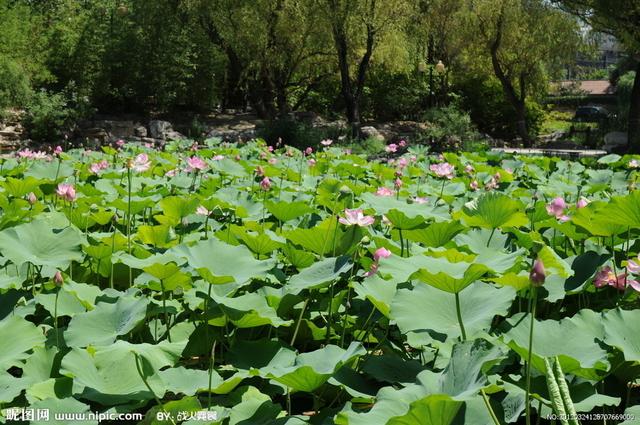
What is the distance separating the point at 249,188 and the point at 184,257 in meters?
1.68

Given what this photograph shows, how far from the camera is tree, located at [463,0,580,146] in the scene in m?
17.1

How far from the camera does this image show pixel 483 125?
71.3 ft

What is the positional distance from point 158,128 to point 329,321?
604 inches

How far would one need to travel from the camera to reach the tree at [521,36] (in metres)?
17.1

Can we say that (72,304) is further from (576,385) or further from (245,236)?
(576,385)

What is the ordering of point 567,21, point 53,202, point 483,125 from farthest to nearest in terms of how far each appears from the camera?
point 483,125 < point 567,21 < point 53,202

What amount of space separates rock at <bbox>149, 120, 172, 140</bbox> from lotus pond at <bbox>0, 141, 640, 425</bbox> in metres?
14.2

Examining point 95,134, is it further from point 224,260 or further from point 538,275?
point 538,275

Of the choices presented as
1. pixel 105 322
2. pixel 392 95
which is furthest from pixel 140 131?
Answer: pixel 105 322

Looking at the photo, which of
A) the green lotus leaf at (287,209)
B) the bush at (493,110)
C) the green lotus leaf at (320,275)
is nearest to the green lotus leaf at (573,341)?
the green lotus leaf at (320,275)

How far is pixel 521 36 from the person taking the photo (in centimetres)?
1775

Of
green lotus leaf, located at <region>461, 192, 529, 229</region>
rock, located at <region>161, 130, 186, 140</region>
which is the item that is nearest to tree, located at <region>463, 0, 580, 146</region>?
rock, located at <region>161, 130, 186, 140</region>

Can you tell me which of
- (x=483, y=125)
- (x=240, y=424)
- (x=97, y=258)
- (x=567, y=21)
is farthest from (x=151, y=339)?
(x=483, y=125)

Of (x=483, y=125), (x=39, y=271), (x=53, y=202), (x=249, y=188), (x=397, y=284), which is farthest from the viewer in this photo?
(x=483, y=125)
